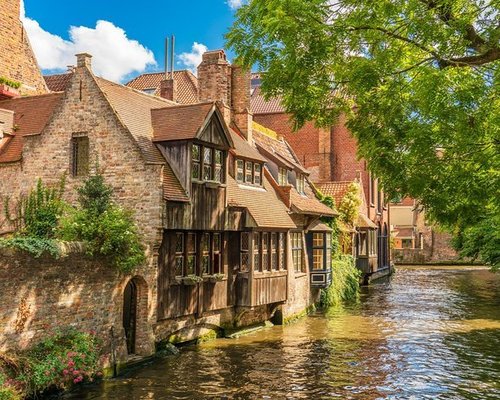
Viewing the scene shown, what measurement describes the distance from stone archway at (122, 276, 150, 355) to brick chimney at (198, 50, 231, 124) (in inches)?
398

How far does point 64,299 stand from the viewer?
46.6ft

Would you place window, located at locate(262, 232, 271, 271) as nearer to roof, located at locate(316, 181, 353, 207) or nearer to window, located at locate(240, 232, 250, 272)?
window, located at locate(240, 232, 250, 272)

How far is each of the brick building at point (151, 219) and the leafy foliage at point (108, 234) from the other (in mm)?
366

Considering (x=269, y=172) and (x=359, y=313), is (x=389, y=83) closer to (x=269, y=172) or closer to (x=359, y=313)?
(x=269, y=172)

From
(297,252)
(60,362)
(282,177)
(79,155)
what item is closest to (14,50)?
(79,155)

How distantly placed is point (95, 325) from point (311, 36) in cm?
995

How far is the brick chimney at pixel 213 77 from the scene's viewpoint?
81.9 feet

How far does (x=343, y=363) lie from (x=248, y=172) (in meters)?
8.59

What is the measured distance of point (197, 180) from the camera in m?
18.6

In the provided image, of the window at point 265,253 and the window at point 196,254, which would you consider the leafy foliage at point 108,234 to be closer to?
the window at point 196,254

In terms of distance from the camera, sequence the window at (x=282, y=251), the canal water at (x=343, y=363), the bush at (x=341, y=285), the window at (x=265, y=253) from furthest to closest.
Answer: the bush at (x=341, y=285) < the window at (x=282, y=251) < the window at (x=265, y=253) < the canal water at (x=343, y=363)

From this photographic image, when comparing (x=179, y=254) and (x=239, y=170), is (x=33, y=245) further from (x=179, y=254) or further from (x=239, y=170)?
(x=239, y=170)

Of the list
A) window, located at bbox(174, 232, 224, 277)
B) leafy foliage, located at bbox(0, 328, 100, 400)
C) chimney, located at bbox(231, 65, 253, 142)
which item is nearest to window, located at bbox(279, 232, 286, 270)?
window, located at bbox(174, 232, 224, 277)

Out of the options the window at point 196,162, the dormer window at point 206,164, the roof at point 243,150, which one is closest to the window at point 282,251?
the roof at point 243,150
